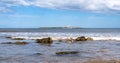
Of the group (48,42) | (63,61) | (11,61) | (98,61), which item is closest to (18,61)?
(11,61)

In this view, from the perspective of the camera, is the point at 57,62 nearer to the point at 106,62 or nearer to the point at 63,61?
the point at 63,61

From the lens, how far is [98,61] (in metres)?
22.7

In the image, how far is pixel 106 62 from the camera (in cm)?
2200

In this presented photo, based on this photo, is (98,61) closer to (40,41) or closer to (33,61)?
(33,61)

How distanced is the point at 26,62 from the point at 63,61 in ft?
10.2

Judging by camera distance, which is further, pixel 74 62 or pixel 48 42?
pixel 48 42

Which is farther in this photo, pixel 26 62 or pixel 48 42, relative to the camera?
pixel 48 42

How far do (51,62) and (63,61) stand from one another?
3.62 ft

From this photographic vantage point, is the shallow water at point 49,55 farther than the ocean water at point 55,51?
No

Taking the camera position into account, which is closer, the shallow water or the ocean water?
the shallow water

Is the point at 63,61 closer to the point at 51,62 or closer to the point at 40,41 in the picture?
the point at 51,62

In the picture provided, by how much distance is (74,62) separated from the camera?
2200cm

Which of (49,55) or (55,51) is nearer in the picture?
(49,55)

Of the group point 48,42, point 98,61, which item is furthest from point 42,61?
point 48,42
